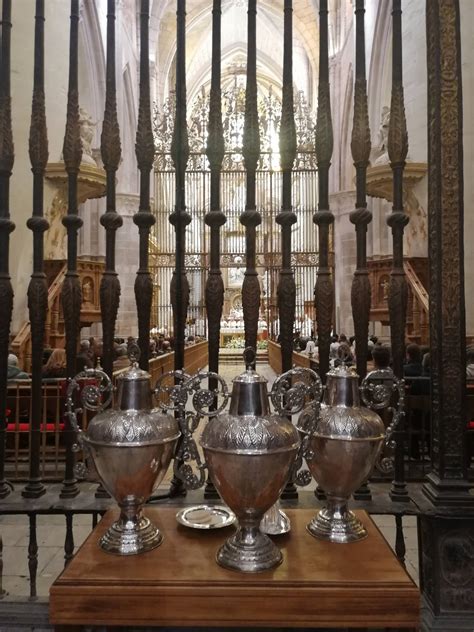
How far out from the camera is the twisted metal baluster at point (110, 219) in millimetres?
1557

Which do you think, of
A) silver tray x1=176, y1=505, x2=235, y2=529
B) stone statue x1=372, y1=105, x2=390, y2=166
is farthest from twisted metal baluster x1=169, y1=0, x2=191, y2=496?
stone statue x1=372, y1=105, x2=390, y2=166

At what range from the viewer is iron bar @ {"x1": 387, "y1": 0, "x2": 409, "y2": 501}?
149 cm

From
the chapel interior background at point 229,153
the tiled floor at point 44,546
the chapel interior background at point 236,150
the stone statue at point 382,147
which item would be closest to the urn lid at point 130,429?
the tiled floor at point 44,546

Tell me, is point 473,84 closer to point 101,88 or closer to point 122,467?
point 122,467

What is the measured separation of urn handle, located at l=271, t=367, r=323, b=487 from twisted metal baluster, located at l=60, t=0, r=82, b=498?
613 mm

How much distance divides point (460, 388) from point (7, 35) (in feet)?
5.45

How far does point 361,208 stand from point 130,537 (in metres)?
1.07

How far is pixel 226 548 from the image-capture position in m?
1.14

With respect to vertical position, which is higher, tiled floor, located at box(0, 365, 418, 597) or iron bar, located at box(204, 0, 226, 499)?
iron bar, located at box(204, 0, 226, 499)

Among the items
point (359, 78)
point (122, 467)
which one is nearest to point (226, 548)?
point (122, 467)

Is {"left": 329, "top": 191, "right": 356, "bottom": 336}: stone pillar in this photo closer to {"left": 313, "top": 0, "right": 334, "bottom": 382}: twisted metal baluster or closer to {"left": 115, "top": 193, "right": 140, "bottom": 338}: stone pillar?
{"left": 115, "top": 193, "right": 140, "bottom": 338}: stone pillar

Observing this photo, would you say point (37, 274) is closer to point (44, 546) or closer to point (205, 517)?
point (205, 517)

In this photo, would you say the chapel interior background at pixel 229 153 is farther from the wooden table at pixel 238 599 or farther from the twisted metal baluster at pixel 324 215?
the wooden table at pixel 238 599

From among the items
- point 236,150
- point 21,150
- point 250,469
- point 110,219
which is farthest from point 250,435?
point 236,150
